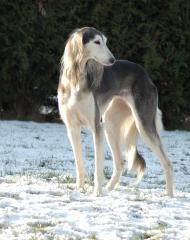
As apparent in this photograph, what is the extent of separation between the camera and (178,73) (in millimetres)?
11086

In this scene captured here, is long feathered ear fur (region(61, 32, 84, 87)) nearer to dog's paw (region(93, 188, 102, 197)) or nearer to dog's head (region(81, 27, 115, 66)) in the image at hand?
dog's head (region(81, 27, 115, 66))

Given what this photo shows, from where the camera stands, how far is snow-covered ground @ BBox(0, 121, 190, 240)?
14.8 ft

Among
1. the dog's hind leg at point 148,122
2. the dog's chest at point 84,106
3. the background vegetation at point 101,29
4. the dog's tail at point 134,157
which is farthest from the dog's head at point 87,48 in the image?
the background vegetation at point 101,29

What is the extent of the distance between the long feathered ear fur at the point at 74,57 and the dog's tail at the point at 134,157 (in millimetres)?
905

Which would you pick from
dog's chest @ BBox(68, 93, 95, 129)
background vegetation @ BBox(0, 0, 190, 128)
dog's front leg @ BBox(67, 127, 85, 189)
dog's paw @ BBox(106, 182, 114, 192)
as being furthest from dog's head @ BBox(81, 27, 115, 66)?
background vegetation @ BBox(0, 0, 190, 128)

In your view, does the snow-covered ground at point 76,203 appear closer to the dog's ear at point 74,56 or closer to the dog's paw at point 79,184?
the dog's paw at point 79,184

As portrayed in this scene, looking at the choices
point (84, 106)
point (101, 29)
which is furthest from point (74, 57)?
point (101, 29)

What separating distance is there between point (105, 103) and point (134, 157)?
706 millimetres

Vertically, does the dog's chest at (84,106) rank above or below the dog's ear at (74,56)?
below

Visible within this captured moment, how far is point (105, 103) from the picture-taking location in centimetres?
612

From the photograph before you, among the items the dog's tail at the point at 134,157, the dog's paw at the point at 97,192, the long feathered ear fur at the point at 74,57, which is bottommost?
the dog's paw at the point at 97,192

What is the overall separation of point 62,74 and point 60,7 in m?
5.09

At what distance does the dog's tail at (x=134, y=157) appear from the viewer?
6.48 m

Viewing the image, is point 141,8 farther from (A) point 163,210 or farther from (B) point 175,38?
(A) point 163,210
